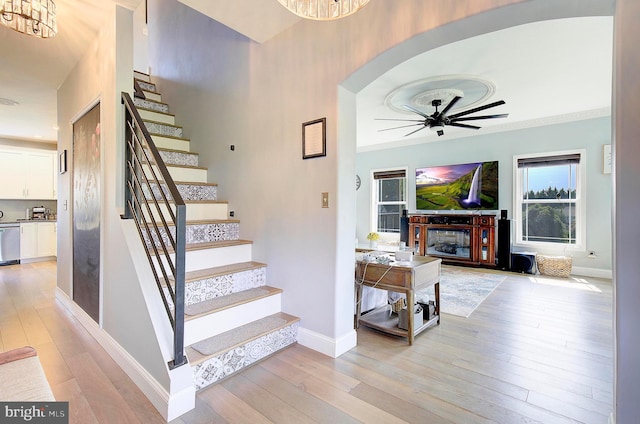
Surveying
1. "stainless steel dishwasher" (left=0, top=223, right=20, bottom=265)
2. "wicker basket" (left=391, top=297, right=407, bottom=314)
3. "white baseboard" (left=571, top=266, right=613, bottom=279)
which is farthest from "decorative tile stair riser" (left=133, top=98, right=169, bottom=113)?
"white baseboard" (left=571, top=266, right=613, bottom=279)

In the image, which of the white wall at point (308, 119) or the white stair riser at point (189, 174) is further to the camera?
the white stair riser at point (189, 174)

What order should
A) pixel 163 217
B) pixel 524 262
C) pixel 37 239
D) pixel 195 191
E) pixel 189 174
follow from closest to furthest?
pixel 163 217, pixel 195 191, pixel 189 174, pixel 524 262, pixel 37 239

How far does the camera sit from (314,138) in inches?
91.4

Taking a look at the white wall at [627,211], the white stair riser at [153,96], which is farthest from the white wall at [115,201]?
the white wall at [627,211]

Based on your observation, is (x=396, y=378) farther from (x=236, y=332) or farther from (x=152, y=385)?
(x=152, y=385)

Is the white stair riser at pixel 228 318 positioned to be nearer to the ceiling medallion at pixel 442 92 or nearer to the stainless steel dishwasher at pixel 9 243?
the ceiling medallion at pixel 442 92

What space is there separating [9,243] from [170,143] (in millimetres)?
4756

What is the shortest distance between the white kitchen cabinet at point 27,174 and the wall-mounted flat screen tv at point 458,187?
7990 mm

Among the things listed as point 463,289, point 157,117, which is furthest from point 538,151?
point 157,117

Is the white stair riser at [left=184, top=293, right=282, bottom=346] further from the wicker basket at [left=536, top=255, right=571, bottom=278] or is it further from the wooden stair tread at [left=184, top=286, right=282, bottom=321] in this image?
the wicker basket at [left=536, top=255, right=571, bottom=278]

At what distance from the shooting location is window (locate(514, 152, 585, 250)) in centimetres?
510

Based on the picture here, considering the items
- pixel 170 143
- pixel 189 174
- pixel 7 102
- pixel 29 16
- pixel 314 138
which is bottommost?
pixel 189 174

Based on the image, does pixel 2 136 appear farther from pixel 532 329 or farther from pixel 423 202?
pixel 532 329

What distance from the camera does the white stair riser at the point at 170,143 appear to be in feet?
11.6
